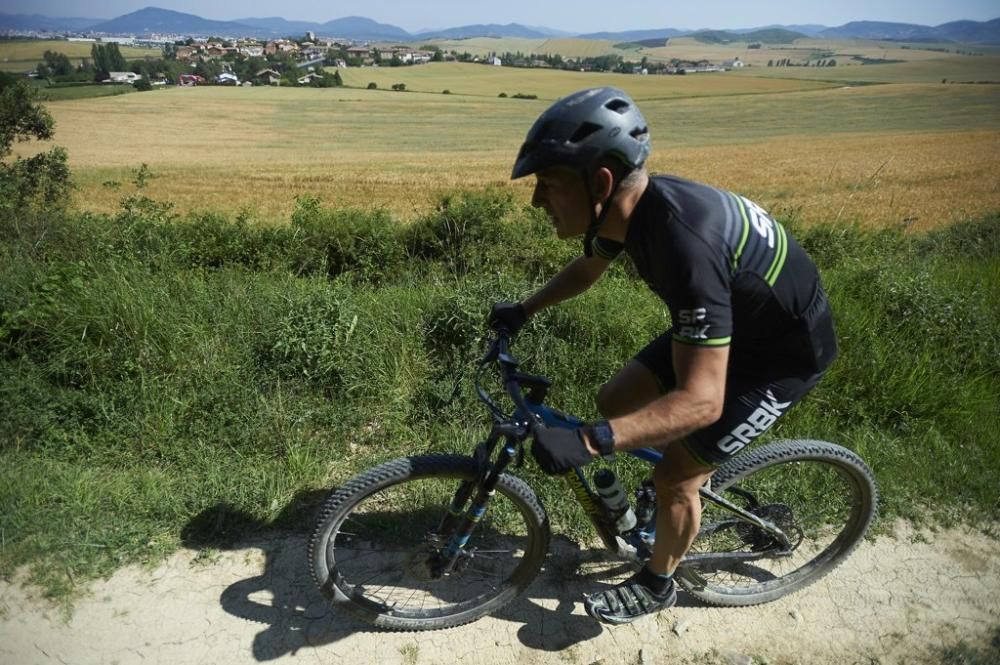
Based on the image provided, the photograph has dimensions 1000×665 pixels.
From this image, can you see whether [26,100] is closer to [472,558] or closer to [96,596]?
[96,596]

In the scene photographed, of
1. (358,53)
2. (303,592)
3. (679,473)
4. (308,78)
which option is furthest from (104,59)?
(358,53)

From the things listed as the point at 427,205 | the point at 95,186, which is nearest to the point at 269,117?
the point at 95,186

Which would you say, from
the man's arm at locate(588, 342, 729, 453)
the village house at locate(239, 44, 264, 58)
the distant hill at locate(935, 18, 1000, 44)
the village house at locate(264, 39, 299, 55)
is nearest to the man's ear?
the man's arm at locate(588, 342, 729, 453)

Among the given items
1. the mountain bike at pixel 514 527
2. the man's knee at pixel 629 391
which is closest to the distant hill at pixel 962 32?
the mountain bike at pixel 514 527

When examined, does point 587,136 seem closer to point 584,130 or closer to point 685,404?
point 584,130

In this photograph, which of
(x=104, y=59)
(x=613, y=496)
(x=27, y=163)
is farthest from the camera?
(x=104, y=59)

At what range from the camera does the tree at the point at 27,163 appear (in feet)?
25.3

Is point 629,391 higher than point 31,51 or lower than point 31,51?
lower

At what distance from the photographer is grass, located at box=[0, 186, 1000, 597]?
3.33 metres

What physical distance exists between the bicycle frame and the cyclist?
0.22 meters

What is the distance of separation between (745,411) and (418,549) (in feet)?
5.87

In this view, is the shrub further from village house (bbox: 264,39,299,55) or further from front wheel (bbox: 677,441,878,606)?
village house (bbox: 264,39,299,55)

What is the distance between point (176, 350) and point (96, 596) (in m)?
2.00

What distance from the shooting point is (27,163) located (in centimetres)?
930
